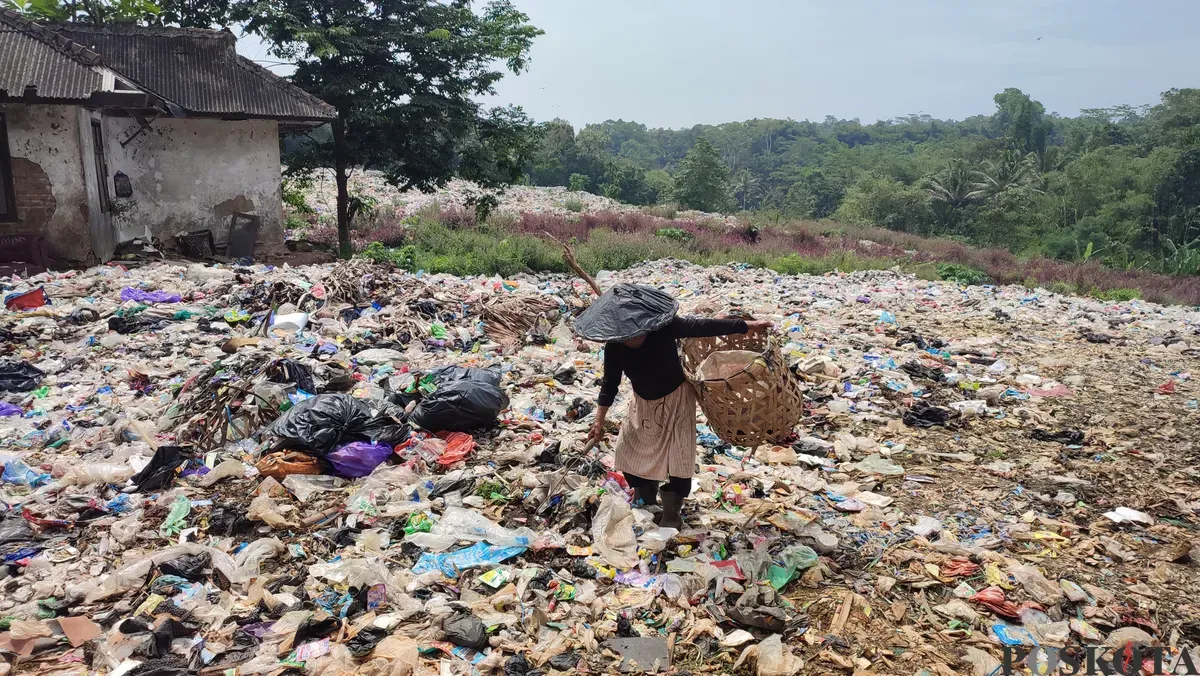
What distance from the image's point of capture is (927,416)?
5176 millimetres

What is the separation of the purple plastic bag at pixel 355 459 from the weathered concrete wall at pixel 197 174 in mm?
8536

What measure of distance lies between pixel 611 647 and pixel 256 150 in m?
11.1

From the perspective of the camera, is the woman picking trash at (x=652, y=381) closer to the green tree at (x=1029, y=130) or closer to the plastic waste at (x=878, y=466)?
the plastic waste at (x=878, y=466)

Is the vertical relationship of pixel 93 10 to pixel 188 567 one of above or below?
above

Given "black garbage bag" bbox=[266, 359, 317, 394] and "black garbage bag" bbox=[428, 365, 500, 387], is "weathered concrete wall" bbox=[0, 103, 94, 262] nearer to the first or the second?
"black garbage bag" bbox=[266, 359, 317, 394]

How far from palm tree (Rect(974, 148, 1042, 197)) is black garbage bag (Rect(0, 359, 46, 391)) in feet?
109

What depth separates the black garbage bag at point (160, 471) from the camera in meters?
3.67

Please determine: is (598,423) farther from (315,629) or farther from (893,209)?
(893,209)

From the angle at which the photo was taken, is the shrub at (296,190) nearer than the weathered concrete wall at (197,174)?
No

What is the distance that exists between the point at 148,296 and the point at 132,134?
4.76m

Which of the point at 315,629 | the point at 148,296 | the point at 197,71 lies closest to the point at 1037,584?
the point at 315,629

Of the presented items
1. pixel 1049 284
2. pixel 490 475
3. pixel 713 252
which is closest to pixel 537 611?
pixel 490 475

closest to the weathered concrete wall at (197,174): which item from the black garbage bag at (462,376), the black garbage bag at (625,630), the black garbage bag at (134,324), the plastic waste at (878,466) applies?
the black garbage bag at (134,324)

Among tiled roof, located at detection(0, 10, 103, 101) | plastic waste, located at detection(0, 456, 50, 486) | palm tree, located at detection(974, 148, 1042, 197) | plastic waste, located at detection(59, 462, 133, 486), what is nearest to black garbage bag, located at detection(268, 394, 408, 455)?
plastic waste, located at detection(59, 462, 133, 486)
